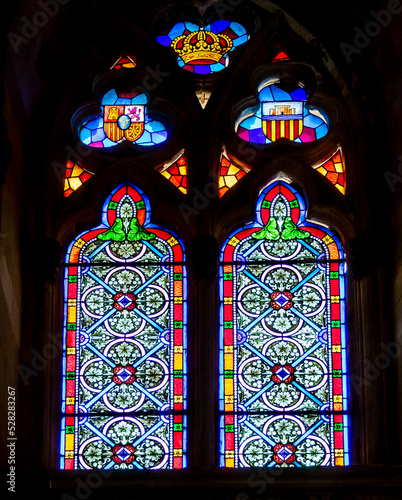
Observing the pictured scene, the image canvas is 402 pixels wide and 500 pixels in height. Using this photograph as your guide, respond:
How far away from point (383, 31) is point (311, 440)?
135 inches

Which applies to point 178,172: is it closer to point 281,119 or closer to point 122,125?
point 122,125

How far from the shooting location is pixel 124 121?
15.2 m

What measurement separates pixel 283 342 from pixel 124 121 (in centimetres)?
252

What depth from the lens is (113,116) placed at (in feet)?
49.8

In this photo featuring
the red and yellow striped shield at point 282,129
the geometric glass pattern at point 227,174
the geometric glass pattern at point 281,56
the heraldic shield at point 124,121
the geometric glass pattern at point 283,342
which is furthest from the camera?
the geometric glass pattern at point 281,56

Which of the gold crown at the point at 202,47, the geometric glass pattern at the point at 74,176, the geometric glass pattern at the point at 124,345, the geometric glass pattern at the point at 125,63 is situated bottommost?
the geometric glass pattern at the point at 124,345

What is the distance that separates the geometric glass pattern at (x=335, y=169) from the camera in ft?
48.2

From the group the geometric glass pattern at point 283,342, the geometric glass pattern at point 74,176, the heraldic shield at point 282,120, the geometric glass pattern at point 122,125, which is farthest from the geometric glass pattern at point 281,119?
the geometric glass pattern at point 74,176

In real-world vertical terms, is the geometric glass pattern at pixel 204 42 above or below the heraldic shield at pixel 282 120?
above

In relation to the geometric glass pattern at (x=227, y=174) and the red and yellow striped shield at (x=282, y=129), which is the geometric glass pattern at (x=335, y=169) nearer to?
the red and yellow striped shield at (x=282, y=129)

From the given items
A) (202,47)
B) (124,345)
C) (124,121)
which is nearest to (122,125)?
(124,121)

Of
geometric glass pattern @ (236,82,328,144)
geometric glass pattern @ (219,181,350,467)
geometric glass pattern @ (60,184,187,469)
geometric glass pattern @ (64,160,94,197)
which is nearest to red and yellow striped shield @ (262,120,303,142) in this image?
geometric glass pattern @ (236,82,328,144)

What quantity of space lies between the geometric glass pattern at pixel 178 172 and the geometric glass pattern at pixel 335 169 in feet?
3.54

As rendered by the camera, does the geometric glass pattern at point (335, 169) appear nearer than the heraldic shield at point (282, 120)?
Yes
